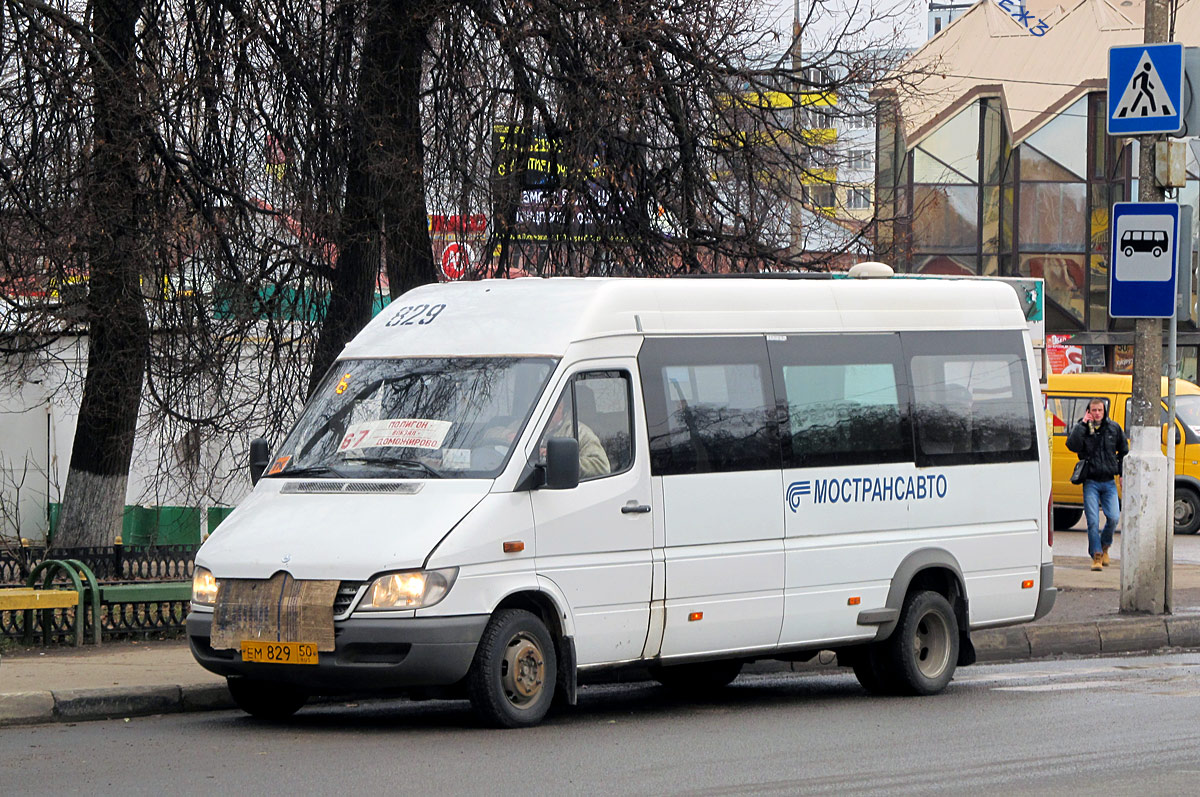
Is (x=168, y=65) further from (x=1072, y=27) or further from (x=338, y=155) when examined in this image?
(x=1072, y=27)

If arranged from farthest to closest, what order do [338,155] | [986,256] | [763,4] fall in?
1. [986,256]
2. [763,4]
3. [338,155]

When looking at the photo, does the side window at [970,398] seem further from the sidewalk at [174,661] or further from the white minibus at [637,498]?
the sidewalk at [174,661]

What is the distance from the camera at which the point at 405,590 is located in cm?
869

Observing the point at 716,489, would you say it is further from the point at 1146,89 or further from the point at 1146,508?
the point at 1146,89

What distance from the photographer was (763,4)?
54.3 feet

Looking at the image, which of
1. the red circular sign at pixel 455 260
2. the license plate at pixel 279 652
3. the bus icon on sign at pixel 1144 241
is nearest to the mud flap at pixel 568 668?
the license plate at pixel 279 652

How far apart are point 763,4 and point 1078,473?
7405 mm

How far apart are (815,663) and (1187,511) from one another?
51.6 feet

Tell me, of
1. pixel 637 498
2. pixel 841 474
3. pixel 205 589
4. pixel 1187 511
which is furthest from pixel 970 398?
pixel 1187 511

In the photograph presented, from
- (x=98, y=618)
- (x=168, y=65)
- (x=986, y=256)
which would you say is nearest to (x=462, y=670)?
(x=98, y=618)

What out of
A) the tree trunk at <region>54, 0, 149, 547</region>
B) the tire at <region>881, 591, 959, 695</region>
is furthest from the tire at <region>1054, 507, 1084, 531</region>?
the tire at <region>881, 591, 959, 695</region>

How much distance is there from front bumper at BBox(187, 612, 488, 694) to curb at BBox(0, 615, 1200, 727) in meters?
1.57

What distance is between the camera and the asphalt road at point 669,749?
7.55m

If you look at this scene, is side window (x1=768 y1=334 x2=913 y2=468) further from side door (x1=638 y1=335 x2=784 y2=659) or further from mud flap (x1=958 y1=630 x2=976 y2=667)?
mud flap (x1=958 y1=630 x2=976 y2=667)
